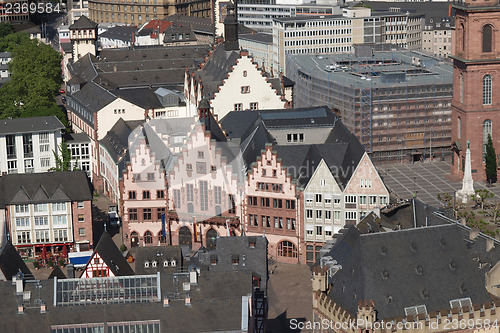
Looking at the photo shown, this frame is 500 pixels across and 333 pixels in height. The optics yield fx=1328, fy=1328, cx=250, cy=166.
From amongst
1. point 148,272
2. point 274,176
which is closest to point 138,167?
point 274,176

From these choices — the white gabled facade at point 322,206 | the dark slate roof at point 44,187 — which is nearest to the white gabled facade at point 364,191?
the white gabled facade at point 322,206

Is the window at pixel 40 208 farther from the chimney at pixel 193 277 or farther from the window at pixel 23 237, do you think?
the chimney at pixel 193 277

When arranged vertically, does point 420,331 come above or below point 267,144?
below

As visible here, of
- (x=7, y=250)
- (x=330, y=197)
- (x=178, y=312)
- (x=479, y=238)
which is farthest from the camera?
(x=330, y=197)

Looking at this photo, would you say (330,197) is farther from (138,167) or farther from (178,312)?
(178,312)

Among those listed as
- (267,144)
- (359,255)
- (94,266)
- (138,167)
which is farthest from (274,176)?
(359,255)

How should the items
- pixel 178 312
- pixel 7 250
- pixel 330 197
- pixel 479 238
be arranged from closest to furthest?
pixel 178 312 → pixel 479 238 → pixel 7 250 → pixel 330 197

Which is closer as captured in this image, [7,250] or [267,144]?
[7,250]

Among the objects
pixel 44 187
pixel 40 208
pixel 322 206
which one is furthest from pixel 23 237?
pixel 322 206

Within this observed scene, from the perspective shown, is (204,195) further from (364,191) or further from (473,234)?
(473,234)
